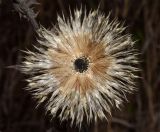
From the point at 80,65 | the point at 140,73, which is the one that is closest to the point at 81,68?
the point at 80,65

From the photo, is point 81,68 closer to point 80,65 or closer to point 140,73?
point 80,65

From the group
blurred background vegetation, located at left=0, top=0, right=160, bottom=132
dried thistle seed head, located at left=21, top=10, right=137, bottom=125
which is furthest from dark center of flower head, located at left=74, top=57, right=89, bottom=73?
blurred background vegetation, located at left=0, top=0, right=160, bottom=132

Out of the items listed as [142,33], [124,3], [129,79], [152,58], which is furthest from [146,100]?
[129,79]

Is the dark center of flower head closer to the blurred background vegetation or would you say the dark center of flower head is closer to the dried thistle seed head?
the dried thistle seed head

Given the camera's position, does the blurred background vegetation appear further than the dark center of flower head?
Yes

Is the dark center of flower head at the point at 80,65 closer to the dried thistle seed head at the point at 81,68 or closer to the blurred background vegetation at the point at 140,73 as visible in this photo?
the dried thistle seed head at the point at 81,68
